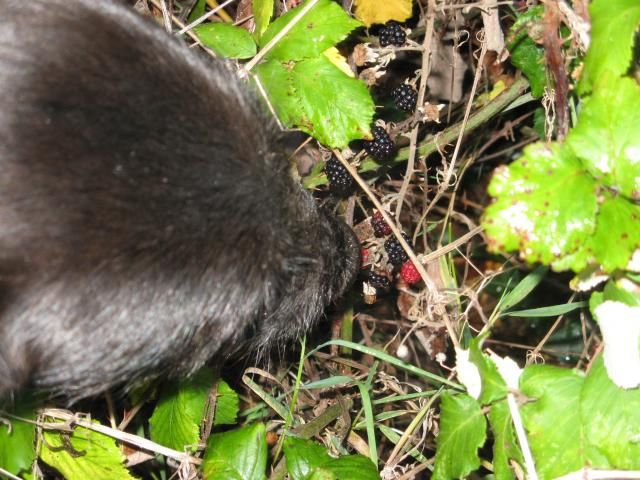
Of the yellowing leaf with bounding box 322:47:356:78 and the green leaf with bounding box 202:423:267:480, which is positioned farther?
the yellowing leaf with bounding box 322:47:356:78

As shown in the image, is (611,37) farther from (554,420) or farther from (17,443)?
(17,443)

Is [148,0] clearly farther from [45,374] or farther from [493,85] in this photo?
[45,374]

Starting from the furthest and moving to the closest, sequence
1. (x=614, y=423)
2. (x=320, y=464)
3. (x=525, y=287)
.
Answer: (x=525, y=287) → (x=320, y=464) → (x=614, y=423)

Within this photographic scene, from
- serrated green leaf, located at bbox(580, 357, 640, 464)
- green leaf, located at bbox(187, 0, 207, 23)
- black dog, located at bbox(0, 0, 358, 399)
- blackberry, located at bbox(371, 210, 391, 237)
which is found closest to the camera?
black dog, located at bbox(0, 0, 358, 399)

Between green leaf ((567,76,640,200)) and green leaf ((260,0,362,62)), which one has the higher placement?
green leaf ((260,0,362,62))

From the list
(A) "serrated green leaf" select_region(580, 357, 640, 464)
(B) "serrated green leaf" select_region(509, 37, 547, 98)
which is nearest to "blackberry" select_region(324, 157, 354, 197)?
(B) "serrated green leaf" select_region(509, 37, 547, 98)

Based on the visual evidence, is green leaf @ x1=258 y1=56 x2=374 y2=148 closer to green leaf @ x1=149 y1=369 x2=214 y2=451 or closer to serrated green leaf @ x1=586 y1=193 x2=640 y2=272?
serrated green leaf @ x1=586 y1=193 x2=640 y2=272

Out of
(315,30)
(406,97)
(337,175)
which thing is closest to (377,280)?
(337,175)

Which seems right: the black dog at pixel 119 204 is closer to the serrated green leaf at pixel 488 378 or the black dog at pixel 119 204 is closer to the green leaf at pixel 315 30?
the green leaf at pixel 315 30
